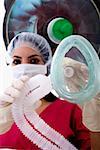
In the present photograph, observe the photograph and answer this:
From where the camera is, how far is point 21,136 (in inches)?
44.0

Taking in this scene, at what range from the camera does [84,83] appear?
3.12 ft

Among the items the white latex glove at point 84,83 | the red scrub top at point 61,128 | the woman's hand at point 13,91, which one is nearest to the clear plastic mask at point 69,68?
the white latex glove at point 84,83

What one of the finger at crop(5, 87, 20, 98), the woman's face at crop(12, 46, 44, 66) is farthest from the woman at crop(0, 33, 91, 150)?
the finger at crop(5, 87, 20, 98)

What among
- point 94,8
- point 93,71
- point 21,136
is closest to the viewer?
point 93,71

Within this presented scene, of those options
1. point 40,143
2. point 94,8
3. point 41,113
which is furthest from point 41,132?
point 94,8

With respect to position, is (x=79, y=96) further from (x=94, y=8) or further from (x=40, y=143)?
(x=94, y=8)

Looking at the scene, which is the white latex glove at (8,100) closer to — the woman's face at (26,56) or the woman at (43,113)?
the woman at (43,113)

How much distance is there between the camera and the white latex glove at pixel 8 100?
95 cm

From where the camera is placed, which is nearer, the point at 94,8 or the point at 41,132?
the point at 41,132

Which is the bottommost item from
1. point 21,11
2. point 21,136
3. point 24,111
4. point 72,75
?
point 21,136

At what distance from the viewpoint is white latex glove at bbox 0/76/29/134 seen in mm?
948

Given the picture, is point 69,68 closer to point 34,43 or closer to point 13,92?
point 13,92

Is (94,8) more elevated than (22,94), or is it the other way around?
(94,8)

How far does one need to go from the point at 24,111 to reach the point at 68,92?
168mm
